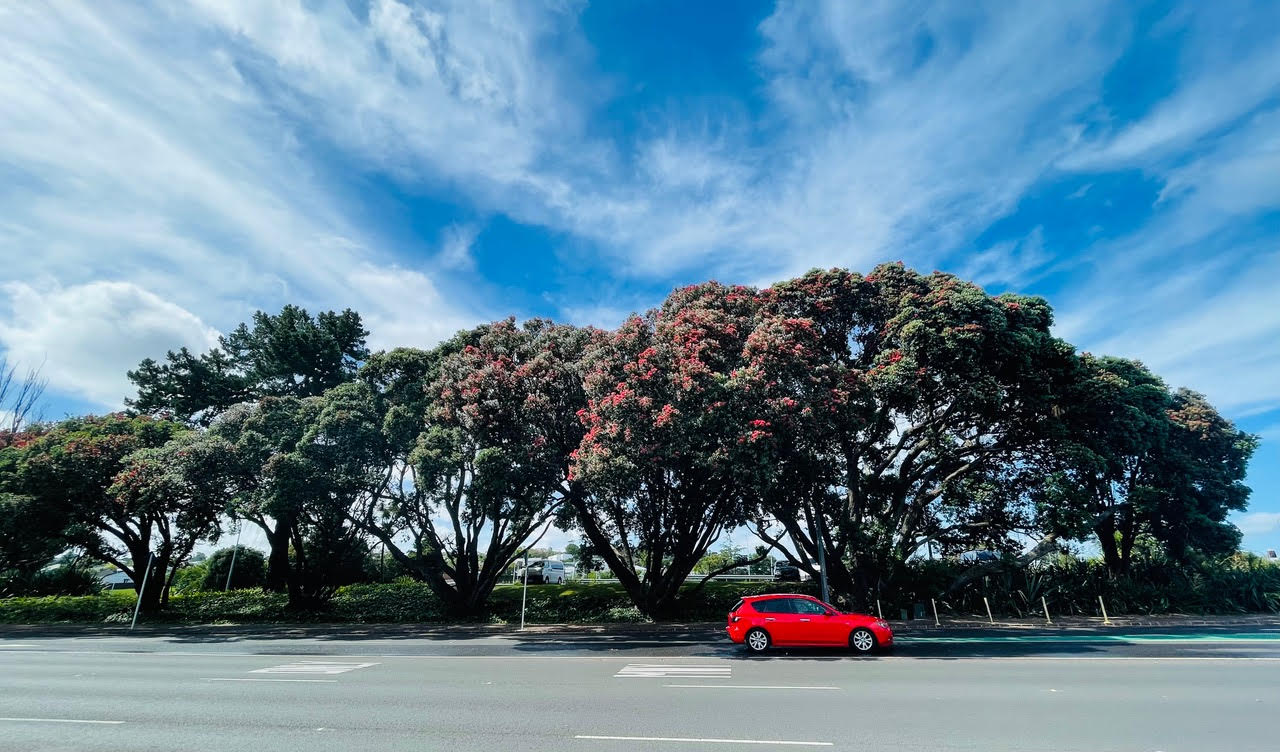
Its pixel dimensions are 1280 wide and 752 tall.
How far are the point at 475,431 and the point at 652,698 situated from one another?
12420 mm

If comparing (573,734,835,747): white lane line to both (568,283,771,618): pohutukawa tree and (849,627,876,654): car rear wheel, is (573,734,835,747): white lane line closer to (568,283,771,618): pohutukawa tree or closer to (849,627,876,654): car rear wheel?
(849,627,876,654): car rear wheel

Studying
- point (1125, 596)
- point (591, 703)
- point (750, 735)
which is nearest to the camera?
point (750, 735)

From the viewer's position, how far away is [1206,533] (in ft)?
80.8

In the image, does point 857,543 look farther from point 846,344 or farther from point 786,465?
point 846,344

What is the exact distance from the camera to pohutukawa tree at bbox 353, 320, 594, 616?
19.9m

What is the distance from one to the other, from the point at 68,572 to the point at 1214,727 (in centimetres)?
4677

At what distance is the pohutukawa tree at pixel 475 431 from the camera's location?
19938 millimetres

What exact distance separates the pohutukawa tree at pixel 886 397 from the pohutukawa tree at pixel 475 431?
282 inches

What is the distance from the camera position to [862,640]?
15.0m

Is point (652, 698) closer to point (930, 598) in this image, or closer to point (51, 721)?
point (51, 721)

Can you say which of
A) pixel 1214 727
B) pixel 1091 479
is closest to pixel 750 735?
pixel 1214 727

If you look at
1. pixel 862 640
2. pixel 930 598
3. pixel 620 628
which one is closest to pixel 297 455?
pixel 620 628

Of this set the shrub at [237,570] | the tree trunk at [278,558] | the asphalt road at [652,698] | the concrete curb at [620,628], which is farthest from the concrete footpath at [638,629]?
the shrub at [237,570]

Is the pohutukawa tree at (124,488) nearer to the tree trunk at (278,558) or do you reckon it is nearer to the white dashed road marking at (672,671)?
the tree trunk at (278,558)
